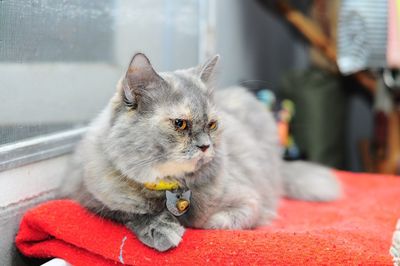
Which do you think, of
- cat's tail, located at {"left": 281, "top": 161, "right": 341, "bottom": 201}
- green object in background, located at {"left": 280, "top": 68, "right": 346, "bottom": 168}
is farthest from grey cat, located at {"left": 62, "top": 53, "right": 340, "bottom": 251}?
green object in background, located at {"left": 280, "top": 68, "right": 346, "bottom": 168}

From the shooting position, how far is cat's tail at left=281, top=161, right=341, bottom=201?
1846 mm

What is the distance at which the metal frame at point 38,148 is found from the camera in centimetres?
127

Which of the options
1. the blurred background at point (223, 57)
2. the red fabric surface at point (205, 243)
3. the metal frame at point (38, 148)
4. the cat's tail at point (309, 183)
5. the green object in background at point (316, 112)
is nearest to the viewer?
the red fabric surface at point (205, 243)

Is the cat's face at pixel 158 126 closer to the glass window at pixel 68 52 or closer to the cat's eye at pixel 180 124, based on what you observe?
the cat's eye at pixel 180 124

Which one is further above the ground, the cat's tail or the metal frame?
the metal frame

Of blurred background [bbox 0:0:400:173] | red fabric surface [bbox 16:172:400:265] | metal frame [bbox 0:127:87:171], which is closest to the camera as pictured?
red fabric surface [bbox 16:172:400:265]

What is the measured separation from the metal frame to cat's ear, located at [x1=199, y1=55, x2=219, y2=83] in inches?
19.8

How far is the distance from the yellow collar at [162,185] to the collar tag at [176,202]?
14 mm

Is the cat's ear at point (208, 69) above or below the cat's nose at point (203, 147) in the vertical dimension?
above

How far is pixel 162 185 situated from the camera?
121 centimetres

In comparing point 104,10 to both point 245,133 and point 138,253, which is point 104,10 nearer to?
point 245,133

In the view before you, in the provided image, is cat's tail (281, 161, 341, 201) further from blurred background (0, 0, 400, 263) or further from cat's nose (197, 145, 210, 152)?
cat's nose (197, 145, 210, 152)

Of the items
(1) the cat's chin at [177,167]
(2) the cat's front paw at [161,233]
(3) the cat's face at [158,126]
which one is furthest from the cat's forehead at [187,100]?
(2) the cat's front paw at [161,233]

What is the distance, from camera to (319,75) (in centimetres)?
286
